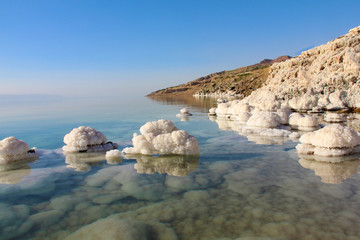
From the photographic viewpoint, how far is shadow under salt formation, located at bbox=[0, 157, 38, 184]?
5.63m

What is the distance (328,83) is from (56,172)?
23.8 metres

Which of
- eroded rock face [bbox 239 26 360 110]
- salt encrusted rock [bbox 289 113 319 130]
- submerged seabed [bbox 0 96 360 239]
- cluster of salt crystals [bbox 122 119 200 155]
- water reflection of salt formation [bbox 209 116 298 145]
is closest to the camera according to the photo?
submerged seabed [bbox 0 96 360 239]

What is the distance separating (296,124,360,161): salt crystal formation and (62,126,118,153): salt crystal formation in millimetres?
6362

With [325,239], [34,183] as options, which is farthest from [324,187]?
[34,183]

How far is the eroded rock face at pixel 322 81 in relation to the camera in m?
20.6

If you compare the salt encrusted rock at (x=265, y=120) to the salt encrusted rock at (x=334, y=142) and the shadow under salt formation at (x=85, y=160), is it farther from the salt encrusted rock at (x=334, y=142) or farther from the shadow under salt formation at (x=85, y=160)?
the shadow under salt formation at (x=85, y=160)

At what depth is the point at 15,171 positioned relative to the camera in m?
6.32

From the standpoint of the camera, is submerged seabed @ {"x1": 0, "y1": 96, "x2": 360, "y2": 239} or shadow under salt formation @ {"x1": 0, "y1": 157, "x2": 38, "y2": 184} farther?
shadow under salt formation @ {"x1": 0, "y1": 157, "x2": 38, "y2": 184}

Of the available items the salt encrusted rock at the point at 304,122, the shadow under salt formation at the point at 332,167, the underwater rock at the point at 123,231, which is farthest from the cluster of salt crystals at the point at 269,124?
the underwater rock at the point at 123,231

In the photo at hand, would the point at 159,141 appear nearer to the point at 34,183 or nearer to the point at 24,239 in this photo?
the point at 34,183

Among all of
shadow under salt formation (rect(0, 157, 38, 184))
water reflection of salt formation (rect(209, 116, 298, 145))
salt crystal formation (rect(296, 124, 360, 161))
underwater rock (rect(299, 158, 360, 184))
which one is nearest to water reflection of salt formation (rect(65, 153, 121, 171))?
shadow under salt formation (rect(0, 157, 38, 184))

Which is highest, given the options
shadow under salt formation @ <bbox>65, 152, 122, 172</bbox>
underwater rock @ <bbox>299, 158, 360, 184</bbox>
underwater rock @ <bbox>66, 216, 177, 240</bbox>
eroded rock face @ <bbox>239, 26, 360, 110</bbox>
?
eroded rock face @ <bbox>239, 26, 360, 110</bbox>

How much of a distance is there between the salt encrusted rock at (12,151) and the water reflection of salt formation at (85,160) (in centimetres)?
117

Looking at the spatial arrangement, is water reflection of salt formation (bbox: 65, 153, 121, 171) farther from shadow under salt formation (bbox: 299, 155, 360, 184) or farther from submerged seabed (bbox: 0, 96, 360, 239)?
shadow under salt formation (bbox: 299, 155, 360, 184)
